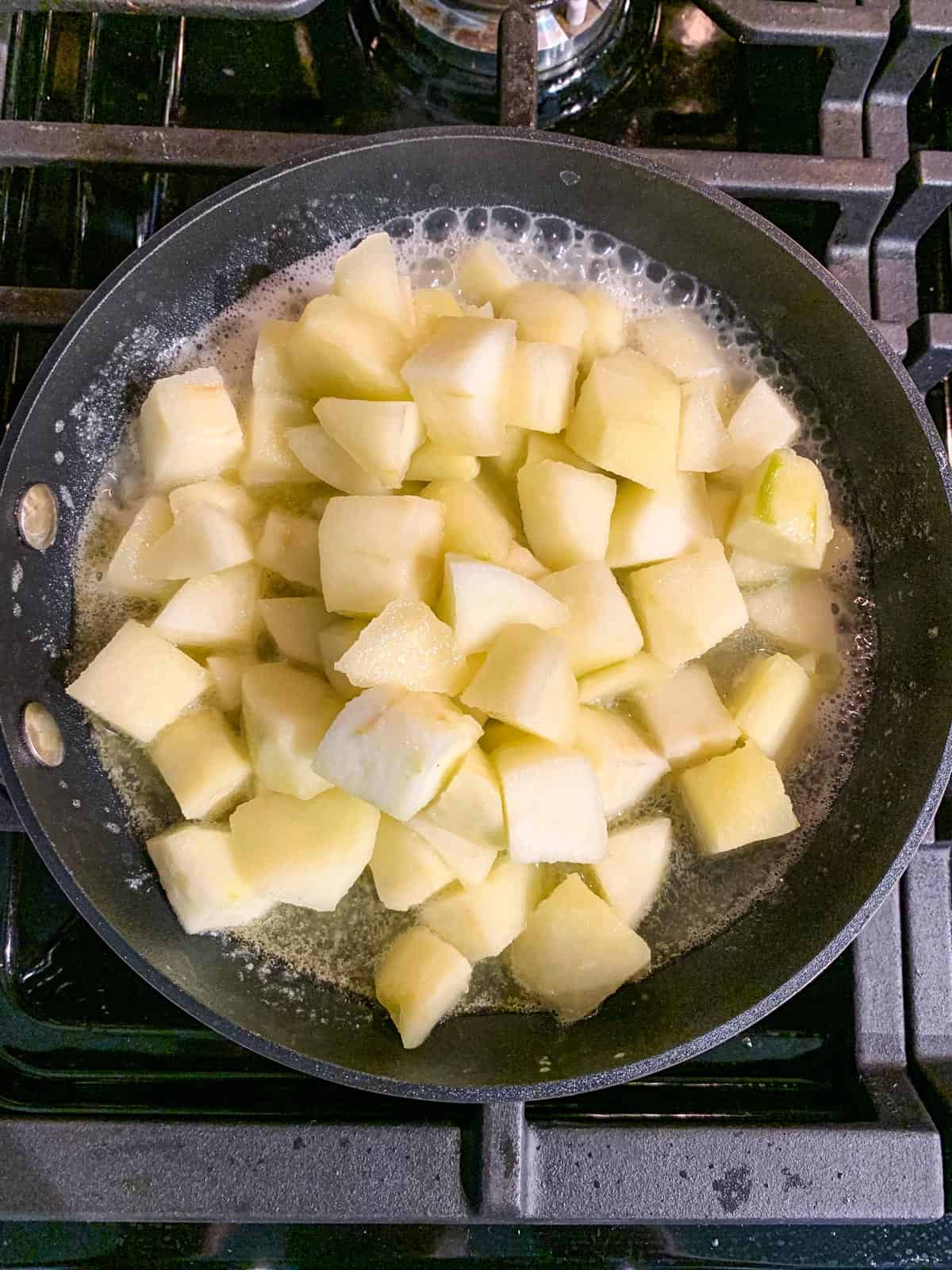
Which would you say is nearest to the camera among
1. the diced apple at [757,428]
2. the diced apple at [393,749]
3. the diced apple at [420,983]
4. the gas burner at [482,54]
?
the diced apple at [393,749]

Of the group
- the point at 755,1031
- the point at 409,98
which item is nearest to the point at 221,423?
the point at 409,98

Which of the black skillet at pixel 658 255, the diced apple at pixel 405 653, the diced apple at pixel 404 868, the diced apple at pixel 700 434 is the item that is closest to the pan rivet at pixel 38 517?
the black skillet at pixel 658 255

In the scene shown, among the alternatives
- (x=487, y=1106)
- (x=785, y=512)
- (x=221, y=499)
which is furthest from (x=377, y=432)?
(x=487, y=1106)

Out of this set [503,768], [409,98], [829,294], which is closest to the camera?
[503,768]

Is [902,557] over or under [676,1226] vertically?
over

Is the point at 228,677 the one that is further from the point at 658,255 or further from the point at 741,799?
the point at 658,255

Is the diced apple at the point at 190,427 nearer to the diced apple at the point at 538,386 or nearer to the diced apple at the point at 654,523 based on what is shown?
the diced apple at the point at 538,386

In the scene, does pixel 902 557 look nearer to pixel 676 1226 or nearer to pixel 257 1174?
A: pixel 676 1226

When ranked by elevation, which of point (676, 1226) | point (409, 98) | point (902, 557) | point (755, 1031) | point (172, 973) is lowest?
point (676, 1226)
